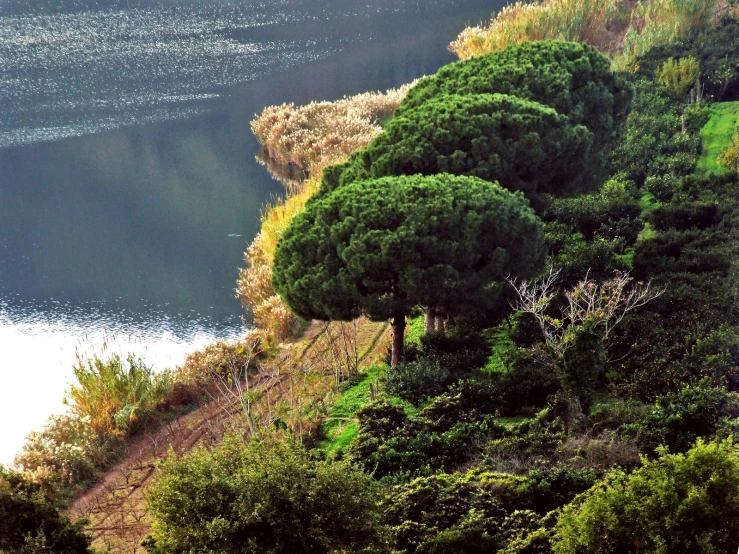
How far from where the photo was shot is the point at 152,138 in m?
32.8

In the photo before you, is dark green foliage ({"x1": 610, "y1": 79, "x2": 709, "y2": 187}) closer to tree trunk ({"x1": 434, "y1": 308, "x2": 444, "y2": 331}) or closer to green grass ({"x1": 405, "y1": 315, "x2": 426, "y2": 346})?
green grass ({"x1": 405, "y1": 315, "x2": 426, "y2": 346})

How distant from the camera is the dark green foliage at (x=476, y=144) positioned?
17.8 m

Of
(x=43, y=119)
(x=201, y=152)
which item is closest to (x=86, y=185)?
(x=201, y=152)

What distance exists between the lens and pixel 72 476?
1497 cm

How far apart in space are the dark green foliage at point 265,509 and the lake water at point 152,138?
9.58 metres

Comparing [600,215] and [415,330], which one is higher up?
[600,215]

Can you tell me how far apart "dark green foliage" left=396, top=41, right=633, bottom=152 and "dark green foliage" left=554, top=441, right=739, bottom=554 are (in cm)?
1276

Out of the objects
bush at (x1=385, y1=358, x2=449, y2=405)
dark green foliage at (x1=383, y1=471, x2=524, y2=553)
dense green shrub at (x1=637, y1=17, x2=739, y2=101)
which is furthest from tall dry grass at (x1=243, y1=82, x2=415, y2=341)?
dense green shrub at (x1=637, y1=17, x2=739, y2=101)

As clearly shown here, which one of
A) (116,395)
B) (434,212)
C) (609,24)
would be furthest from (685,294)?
(609,24)

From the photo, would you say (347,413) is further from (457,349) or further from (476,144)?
(476,144)

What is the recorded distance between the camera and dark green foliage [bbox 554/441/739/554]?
8.58 meters

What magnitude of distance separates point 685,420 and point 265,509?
587 cm

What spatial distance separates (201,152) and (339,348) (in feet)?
52.1

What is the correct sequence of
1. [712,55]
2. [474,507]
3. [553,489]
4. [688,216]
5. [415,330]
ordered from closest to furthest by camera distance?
[474,507] → [553,489] → [415,330] → [688,216] → [712,55]
